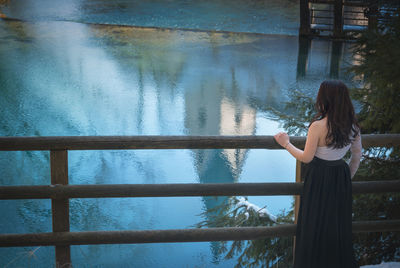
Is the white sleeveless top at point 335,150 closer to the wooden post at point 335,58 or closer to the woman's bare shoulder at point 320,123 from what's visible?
the woman's bare shoulder at point 320,123

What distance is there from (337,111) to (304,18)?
46.9 ft

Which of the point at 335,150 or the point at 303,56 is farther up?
the point at 335,150

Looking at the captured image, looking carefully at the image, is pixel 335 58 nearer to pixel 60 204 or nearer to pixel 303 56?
pixel 303 56

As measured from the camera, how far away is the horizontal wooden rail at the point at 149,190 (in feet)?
6.81

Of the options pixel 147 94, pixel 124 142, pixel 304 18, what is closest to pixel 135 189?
pixel 124 142

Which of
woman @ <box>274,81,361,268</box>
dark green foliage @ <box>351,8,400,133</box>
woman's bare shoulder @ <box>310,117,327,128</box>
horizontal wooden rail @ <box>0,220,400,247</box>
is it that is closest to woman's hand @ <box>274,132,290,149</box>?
woman @ <box>274,81,361,268</box>

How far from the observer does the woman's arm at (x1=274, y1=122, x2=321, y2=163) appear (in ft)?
6.30

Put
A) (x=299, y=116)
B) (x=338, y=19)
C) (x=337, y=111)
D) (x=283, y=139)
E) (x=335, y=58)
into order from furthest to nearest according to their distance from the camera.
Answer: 1. (x=338, y=19)
2. (x=335, y=58)
3. (x=299, y=116)
4. (x=283, y=139)
5. (x=337, y=111)

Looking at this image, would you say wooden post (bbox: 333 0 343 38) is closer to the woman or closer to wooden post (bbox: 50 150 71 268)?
the woman

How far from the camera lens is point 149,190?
82.8 inches

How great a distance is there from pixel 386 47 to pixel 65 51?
11009mm

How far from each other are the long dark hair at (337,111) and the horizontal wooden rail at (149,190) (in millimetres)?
354

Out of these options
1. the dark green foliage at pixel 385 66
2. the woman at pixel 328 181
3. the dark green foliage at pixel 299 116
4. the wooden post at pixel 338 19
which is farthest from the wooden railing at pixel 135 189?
the wooden post at pixel 338 19

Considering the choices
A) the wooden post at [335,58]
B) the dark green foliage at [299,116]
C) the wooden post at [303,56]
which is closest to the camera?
the dark green foliage at [299,116]
